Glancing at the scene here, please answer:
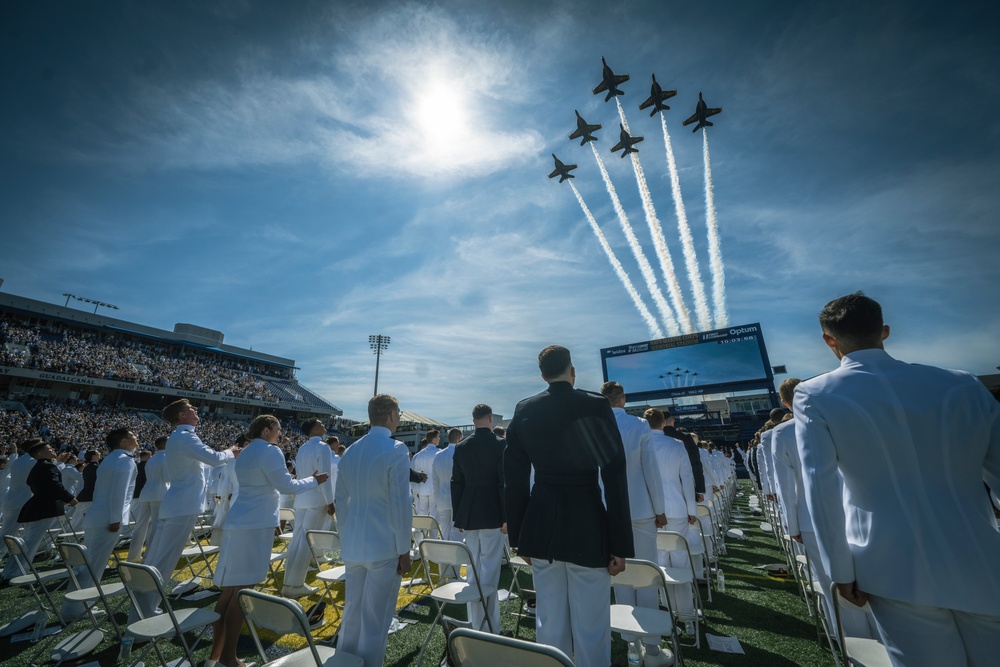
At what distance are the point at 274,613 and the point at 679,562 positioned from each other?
472 centimetres

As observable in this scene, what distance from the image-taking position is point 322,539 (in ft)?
15.6

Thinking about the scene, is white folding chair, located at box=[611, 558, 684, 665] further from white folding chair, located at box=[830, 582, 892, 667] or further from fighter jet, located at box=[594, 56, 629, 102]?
fighter jet, located at box=[594, 56, 629, 102]

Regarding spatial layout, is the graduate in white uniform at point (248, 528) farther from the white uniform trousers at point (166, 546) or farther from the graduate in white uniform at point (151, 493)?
the graduate in white uniform at point (151, 493)

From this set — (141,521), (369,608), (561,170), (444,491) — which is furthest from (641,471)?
(561,170)

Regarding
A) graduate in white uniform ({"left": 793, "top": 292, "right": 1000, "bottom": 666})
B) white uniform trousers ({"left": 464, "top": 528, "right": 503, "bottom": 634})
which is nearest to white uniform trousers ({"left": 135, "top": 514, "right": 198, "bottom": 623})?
white uniform trousers ({"left": 464, "top": 528, "right": 503, "bottom": 634})

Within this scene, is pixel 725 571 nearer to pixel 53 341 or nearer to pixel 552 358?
pixel 552 358

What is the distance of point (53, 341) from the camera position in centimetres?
A: 3369

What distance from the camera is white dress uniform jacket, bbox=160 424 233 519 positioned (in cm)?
473

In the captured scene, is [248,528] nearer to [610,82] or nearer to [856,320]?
[856,320]

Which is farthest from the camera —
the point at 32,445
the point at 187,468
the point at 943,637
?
the point at 32,445

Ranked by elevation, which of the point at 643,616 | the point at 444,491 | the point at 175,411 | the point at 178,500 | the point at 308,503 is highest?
the point at 175,411

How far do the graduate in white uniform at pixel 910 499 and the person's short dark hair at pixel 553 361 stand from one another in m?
1.50

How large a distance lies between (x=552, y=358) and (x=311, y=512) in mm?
5953

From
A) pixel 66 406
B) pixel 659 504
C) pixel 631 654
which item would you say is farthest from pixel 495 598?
pixel 66 406
